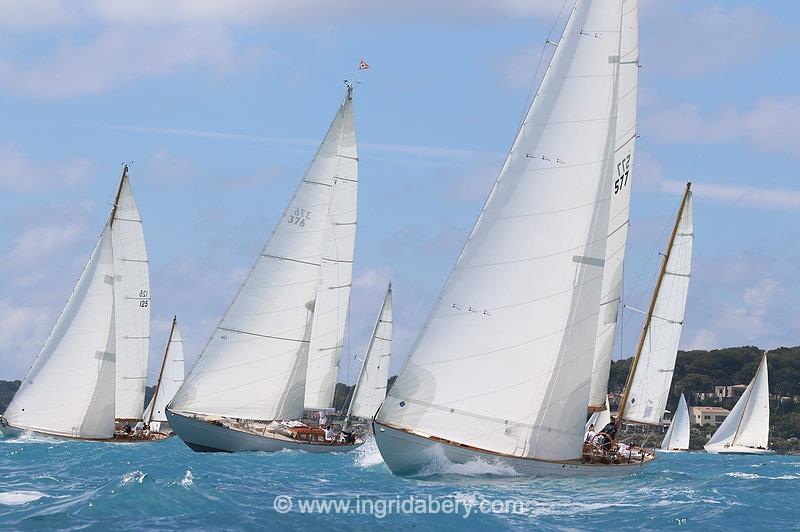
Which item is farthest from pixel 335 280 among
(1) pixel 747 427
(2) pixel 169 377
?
(1) pixel 747 427

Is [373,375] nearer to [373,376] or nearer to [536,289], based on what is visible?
[373,376]

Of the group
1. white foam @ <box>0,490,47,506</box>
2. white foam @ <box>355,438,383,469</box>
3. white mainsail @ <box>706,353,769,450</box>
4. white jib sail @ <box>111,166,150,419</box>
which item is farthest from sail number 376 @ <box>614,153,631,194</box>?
white mainsail @ <box>706,353,769,450</box>

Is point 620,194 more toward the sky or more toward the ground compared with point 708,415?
more toward the sky

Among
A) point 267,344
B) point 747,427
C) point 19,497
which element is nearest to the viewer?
point 19,497

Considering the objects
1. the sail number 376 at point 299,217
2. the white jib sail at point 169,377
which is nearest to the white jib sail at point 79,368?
the sail number 376 at point 299,217

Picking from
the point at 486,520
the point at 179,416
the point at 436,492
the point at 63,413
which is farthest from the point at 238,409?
the point at 486,520

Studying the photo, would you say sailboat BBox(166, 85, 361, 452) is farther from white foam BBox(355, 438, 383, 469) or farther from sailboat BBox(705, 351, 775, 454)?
sailboat BBox(705, 351, 775, 454)

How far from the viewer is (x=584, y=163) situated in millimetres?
39469

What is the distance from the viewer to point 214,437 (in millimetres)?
55000

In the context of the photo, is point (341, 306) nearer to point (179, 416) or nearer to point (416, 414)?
point (179, 416)

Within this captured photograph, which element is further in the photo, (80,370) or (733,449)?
(733,449)

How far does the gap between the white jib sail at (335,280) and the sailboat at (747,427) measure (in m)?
44.2

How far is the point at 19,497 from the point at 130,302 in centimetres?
4117

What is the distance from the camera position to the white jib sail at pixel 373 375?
3172 inches
